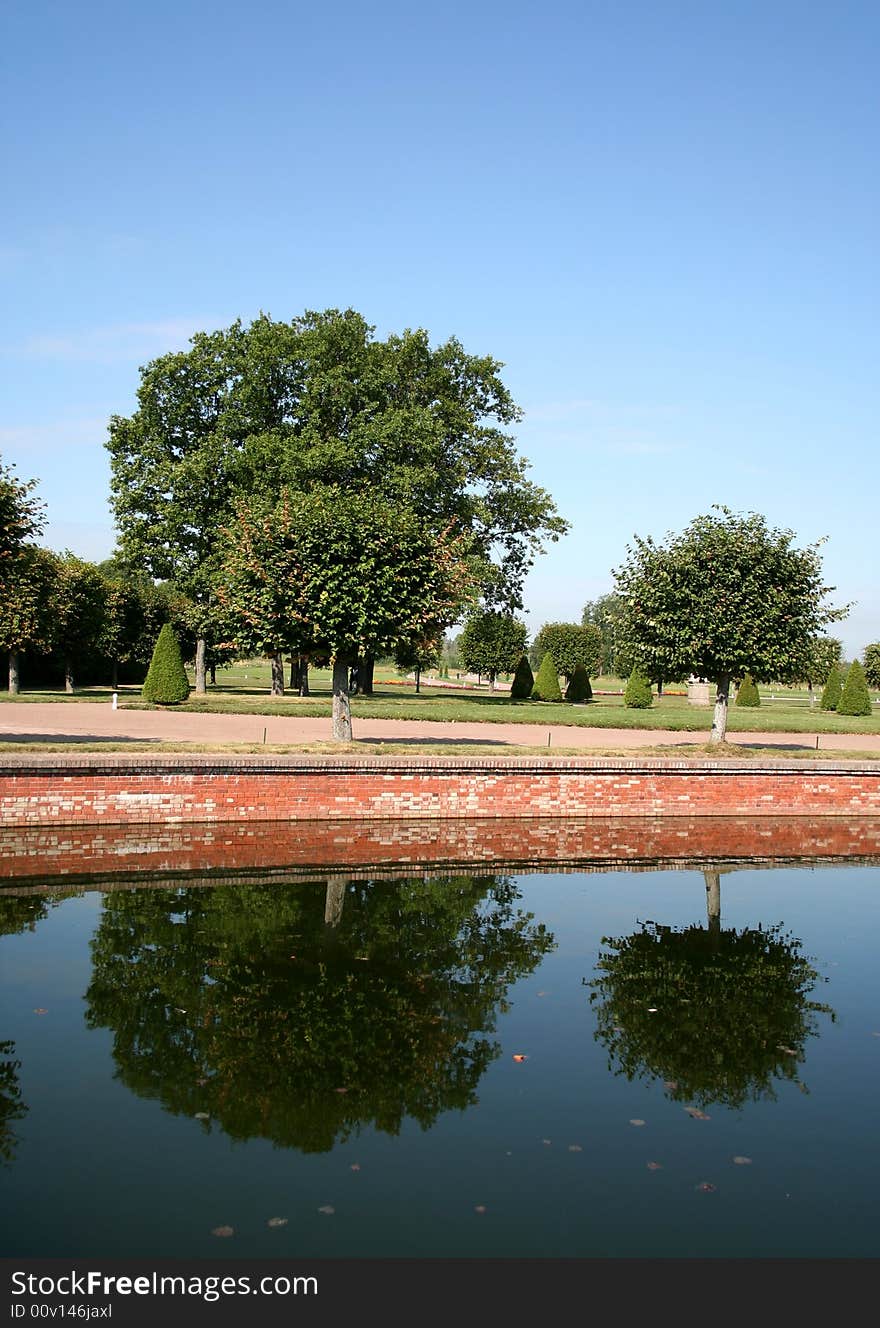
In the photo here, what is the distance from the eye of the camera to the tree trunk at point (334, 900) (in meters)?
10.6

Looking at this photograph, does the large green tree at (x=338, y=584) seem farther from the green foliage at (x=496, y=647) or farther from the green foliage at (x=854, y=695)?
the green foliage at (x=496, y=647)

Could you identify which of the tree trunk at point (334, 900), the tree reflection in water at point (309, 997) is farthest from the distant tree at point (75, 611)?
the tree reflection in water at point (309, 997)

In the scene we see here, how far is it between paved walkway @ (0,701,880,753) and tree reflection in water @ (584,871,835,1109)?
1235cm

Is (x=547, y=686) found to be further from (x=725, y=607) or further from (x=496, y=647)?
(x=725, y=607)

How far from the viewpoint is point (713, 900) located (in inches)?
480

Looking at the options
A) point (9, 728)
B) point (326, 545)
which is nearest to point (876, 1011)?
point (326, 545)

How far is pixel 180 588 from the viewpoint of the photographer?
39312 millimetres

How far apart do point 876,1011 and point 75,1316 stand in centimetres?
644

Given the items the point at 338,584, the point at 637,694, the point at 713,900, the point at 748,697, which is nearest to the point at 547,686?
the point at 637,694

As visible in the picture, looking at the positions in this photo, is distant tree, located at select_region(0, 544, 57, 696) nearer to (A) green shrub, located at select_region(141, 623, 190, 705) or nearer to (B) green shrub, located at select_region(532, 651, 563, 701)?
(A) green shrub, located at select_region(141, 623, 190, 705)

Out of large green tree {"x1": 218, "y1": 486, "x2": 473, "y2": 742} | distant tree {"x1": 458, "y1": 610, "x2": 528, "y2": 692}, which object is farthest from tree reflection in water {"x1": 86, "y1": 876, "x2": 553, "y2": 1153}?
distant tree {"x1": 458, "y1": 610, "x2": 528, "y2": 692}

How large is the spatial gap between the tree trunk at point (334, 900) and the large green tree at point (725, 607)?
562 inches

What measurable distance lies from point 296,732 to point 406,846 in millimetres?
12563

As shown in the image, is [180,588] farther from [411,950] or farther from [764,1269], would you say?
[764,1269]
